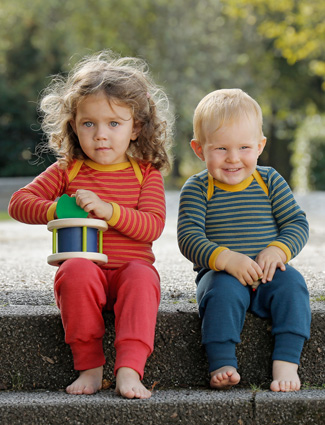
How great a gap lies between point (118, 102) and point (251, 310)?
100 cm

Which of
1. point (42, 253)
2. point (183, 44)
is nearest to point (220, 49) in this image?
point (183, 44)

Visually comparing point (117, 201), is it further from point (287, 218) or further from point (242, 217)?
point (287, 218)

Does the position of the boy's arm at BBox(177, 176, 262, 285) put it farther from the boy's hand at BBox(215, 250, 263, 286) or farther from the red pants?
the red pants

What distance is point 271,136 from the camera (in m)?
25.7

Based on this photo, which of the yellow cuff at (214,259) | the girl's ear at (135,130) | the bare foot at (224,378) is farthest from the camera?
the girl's ear at (135,130)

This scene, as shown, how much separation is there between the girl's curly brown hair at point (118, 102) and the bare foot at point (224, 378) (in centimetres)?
96

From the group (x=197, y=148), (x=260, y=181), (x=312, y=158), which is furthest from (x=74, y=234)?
(x=312, y=158)

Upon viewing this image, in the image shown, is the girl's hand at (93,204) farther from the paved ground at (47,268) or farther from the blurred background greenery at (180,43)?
the blurred background greenery at (180,43)

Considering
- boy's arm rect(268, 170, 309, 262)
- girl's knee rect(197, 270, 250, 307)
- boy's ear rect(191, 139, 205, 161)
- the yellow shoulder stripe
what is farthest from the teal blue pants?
boy's ear rect(191, 139, 205, 161)

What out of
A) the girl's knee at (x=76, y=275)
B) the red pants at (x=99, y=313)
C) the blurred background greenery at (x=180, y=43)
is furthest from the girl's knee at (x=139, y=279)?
the blurred background greenery at (x=180, y=43)

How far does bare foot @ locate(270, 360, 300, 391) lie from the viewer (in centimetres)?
228

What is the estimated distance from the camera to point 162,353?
2428mm

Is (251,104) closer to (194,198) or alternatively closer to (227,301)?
(194,198)

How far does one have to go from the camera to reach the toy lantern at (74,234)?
240cm
